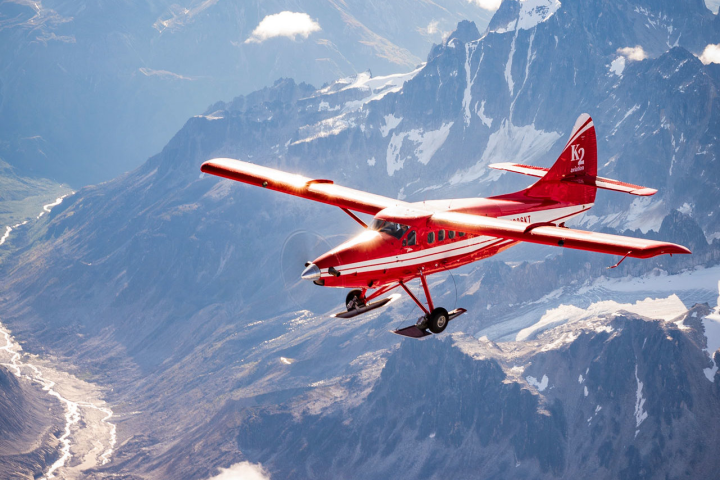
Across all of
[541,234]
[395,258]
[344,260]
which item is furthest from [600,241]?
[344,260]

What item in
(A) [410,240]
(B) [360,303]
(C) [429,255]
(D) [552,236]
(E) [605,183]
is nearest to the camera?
→ (D) [552,236]

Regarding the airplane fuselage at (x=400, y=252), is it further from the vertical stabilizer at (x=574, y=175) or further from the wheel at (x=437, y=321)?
the vertical stabilizer at (x=574, y=175)

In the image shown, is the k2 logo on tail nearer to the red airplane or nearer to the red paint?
the red paint

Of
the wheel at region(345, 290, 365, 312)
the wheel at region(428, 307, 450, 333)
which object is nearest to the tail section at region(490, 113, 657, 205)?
the wheel at region(428, 307, 450, 333)

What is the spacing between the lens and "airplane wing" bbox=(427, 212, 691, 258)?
32469 mm

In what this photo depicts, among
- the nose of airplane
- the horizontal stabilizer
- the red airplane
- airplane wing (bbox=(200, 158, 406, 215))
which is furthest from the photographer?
the horizontal stabilizer

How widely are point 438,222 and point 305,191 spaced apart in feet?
37.1

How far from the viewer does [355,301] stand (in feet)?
122

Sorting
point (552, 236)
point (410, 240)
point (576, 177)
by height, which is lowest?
point (552, 236)

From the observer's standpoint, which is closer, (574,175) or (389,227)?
(389,227)

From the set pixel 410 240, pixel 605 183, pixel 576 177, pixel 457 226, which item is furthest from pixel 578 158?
pixel 410 240

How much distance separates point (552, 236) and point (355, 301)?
10671mm

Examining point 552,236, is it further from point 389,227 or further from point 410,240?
point 389,227

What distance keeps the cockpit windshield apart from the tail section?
1421 centimetres
